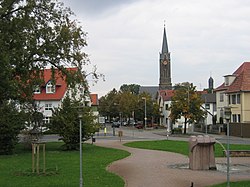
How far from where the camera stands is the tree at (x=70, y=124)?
34.6 m

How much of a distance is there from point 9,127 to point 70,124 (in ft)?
16.6

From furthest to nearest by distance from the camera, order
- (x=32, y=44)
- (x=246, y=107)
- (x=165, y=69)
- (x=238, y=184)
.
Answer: (x=165, y=69) → (x=246, y=107) → (x=32, y=44) → (x=238, y=184)

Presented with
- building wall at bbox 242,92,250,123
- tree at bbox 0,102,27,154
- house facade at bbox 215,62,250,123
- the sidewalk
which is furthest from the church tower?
the sidewalk

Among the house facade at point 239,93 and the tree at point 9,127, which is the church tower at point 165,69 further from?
the tree at point 9,127

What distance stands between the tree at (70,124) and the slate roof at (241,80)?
30.3 meters

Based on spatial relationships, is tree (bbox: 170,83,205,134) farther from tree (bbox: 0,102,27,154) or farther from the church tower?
the church tower

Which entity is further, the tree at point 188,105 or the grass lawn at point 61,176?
the tree at point 188,105

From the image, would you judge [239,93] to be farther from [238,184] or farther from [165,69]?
[165,69]

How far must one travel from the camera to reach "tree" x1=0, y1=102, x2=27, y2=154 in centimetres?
3127

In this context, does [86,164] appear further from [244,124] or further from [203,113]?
[203,113]

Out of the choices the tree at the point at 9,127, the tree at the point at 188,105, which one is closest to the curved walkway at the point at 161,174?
the tree at the point at 9,127

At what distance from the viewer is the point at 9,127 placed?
104 feet

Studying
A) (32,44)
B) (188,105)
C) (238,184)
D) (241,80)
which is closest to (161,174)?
(238,184)

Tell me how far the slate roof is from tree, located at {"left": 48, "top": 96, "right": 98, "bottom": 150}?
30.3 metres
